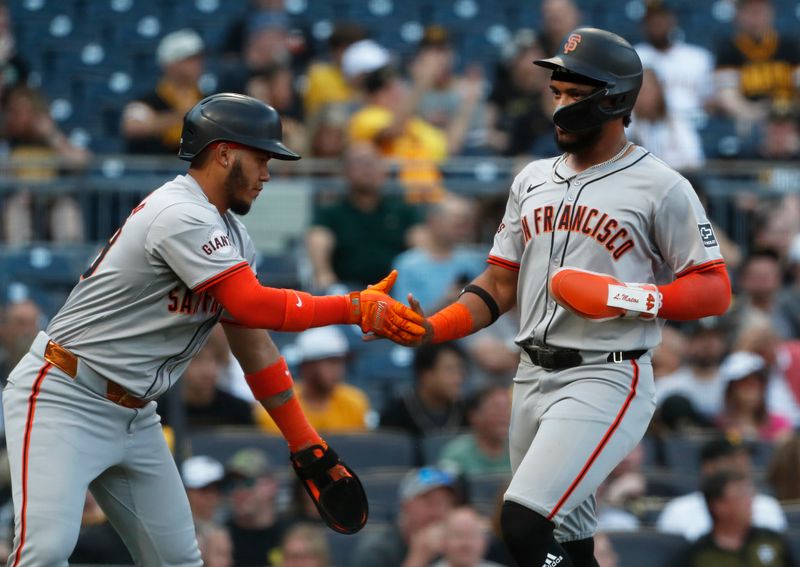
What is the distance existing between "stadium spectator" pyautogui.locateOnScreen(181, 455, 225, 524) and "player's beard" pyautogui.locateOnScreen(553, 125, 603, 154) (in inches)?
125

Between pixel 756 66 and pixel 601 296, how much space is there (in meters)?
8.18

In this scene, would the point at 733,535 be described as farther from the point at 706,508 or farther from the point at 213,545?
the point at 213,545

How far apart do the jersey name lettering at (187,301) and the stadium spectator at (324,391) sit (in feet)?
11.4

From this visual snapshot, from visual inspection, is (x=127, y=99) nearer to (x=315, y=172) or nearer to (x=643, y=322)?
(x=315, y=172)

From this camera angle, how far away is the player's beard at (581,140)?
4.95 m

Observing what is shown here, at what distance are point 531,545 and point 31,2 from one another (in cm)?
1048

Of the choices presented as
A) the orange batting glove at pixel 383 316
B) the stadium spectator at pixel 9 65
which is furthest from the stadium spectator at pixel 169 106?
the orange batting glove at pixel 383 316

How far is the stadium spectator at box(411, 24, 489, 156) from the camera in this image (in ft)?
→ 38.1

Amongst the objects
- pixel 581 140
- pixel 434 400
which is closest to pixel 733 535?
pixel 434 400

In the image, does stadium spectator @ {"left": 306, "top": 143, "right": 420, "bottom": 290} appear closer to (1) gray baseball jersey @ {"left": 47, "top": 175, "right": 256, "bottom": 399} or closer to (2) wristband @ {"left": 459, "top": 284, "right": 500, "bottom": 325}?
(2) wristband @ {"left": 459, "top": 284, "right": 500, "bottom": 325}

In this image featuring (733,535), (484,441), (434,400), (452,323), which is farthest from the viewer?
(434,400)

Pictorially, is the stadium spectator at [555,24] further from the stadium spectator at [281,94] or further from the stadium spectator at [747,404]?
the stadium spectator at [747,404]

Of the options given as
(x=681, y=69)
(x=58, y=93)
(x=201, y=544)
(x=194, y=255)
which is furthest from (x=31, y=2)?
(x=194, y=255)

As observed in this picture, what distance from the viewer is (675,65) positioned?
475 inches
